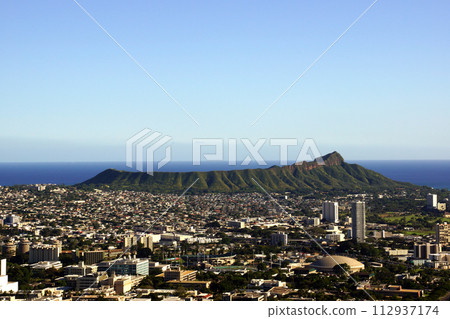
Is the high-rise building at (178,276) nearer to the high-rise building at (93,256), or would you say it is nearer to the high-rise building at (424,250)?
the high-rise building at (93,256)

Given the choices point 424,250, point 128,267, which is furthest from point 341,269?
point 128,267

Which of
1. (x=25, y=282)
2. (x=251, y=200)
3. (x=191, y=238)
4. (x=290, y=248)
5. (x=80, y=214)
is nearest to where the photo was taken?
(x=25, y=282)

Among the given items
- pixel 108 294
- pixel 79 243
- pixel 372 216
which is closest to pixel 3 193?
pixel 79 243

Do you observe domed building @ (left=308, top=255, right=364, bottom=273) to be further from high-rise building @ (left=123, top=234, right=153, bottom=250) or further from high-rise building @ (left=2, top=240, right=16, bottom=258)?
high-rise building @ (left=2, top=240, right=16, bottom=258)

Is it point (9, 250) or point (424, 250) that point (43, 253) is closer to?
point (9, 250)

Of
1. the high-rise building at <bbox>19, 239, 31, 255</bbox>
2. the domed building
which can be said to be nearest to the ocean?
the high-rise building at <bbox>19, 239, 31, 255</bbox>

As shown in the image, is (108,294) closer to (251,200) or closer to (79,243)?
(79,243)
